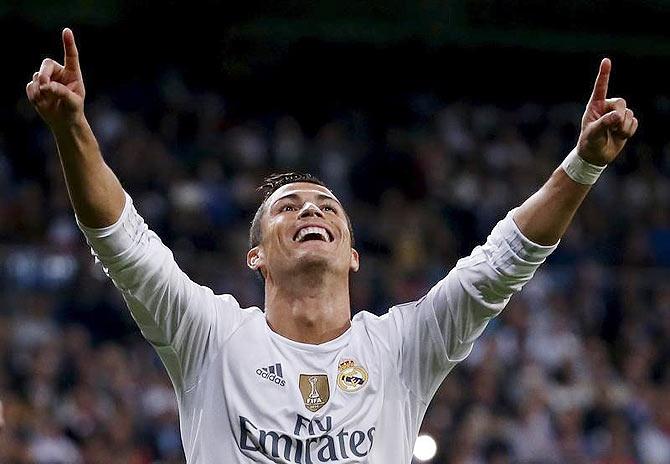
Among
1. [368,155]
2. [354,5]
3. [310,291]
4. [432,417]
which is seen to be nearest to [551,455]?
[432,417]

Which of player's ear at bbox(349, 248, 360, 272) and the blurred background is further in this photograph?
the blurred background

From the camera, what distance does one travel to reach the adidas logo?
444cm

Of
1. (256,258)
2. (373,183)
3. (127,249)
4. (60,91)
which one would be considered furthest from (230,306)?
(373,183)

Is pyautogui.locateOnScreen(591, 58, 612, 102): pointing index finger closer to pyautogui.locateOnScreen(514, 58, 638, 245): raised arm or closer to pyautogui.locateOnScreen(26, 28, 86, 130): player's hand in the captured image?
pyautogui.locateOnScreen(514, 58, 638, 245): raised arm

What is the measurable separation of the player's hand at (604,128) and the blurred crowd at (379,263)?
21.5 ft

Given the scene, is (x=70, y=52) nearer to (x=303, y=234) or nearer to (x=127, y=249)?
(x=127, y=249)

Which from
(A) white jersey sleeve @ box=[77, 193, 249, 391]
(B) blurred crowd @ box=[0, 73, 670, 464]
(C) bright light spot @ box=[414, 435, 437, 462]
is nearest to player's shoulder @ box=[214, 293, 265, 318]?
(A) white jersey sleeve @ box=[77, 193, 249, 391]

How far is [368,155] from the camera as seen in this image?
15.1 m

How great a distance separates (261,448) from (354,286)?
7293 millimetres

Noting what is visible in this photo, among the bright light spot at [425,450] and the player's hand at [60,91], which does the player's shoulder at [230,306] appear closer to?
the player's hand at [60,91]

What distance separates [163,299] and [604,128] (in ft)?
5.12

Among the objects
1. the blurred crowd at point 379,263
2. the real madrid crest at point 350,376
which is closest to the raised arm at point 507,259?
the real madrid crest at point 350,376

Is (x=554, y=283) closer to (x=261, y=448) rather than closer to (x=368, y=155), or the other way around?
(x=368, y=155)

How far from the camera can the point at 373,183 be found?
14.5 meters
